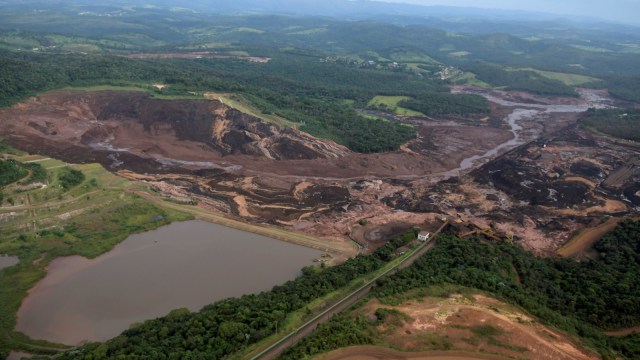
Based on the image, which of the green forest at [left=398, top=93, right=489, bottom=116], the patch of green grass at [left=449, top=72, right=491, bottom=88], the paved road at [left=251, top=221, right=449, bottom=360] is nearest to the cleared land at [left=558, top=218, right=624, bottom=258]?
the paved road at [left=251, top=221, right=449, bottom=360]

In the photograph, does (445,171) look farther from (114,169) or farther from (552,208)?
(114,169)

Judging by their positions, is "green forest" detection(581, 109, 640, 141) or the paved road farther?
"green forest" detection(581, 109, 640, 141)

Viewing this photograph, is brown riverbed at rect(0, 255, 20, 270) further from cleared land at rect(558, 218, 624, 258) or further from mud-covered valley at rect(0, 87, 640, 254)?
cleared land at rect(558, 218, 624, 258)

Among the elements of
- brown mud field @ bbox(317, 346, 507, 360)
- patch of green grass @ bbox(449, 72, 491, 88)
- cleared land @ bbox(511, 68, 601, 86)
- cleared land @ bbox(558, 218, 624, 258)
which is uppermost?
cleared land @ bbox(511, 68, 601, 86)

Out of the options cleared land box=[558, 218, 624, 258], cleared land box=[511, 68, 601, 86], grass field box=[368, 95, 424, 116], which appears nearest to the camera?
cleared land box=[558, 218, 624, 258]

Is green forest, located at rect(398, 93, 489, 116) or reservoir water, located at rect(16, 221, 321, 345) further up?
green forest, located at rect(398, 93, 489, 116)

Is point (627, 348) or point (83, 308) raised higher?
point (627, 348)

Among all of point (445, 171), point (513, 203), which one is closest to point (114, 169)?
point (445, 171)
